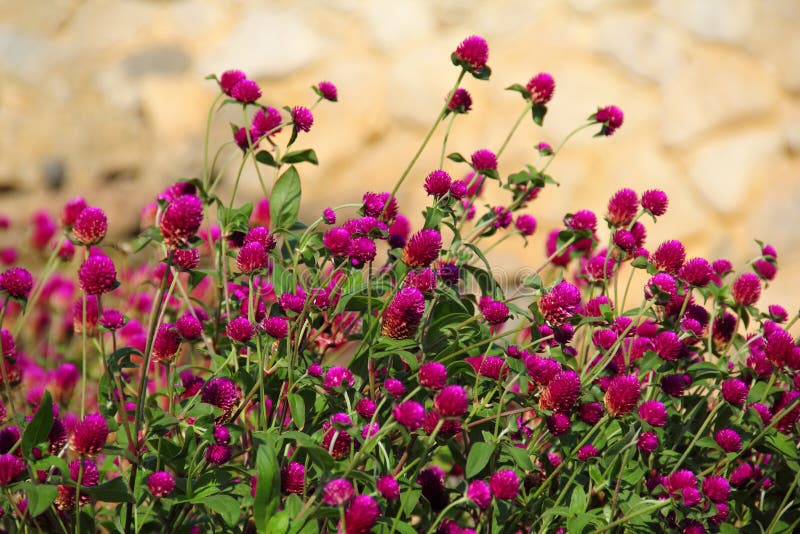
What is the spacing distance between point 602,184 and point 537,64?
0.76 m

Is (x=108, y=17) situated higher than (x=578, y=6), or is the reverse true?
(x=578, y=6)

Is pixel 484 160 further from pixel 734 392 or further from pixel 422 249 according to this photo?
pixel 734 392

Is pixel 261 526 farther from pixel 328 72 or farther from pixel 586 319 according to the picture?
pixel 328 72

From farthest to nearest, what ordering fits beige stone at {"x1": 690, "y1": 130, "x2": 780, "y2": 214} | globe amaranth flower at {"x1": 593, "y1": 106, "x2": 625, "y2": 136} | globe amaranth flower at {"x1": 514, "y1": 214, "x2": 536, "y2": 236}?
beige stone at {"x1": 690, "y1": 130, "x2": 780, "y2": 214} < globe amaranth flower at {"x1": 514, "y1": 214, "x2": 536, "y2": 236} < globe amaranth flower at {"x1": 593, "y1": 106, "x2": 625, "y2": 136}

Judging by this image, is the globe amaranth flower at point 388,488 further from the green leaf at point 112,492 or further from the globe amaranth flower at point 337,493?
the green leaf at point 112,492

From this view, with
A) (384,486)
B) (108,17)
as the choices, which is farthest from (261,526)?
(108,17)

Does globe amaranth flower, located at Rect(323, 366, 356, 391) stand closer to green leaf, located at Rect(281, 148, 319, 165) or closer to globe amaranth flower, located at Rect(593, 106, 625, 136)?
green leaf, located at Rect(281, 148, 319, 165)

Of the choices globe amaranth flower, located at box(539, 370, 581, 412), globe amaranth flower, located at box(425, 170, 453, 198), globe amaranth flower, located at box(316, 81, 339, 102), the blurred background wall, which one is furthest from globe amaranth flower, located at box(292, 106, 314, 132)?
the blurred background wall

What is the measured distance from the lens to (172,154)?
5215mm

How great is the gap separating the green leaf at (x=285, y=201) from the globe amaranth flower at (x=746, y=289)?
3.41 ft

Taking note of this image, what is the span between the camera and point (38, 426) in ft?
4.69

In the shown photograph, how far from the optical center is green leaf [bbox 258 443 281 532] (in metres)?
1.38

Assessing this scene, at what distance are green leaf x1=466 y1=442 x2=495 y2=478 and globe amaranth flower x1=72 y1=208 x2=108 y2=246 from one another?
0.79 metres

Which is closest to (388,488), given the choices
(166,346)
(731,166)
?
(166,346)
